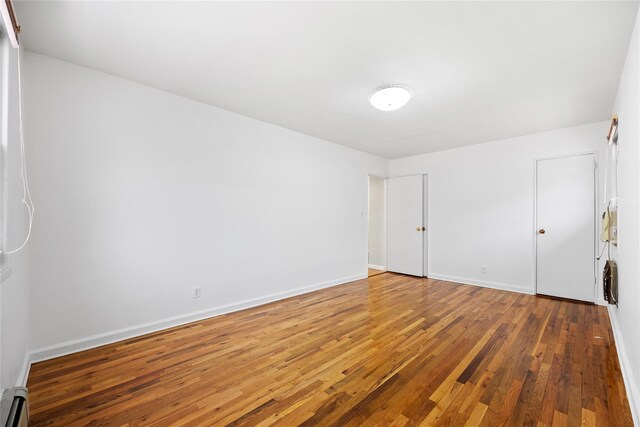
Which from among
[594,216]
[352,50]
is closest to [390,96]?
[352,50]

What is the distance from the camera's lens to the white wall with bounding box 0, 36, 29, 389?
1.57 m

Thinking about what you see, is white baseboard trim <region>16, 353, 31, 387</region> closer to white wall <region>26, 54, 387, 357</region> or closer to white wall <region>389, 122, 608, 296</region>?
white wall <region>26, 54, 387, 357</region>

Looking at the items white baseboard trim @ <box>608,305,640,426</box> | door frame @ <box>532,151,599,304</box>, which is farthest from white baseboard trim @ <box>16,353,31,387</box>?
door frame @ <box>532,151,599,304</box>

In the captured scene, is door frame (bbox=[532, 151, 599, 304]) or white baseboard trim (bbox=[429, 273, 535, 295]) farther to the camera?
white baseboard trim (bbox=[429, 273, 535, 295])

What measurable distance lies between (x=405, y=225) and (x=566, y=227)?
258 cm

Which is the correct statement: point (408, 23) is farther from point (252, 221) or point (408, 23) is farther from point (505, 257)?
point (505, 257)

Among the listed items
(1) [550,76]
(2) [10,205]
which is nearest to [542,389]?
(1) [550,76]

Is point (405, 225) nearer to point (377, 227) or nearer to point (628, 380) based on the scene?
point (377, 227)

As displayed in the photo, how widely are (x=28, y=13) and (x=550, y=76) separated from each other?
4172mm

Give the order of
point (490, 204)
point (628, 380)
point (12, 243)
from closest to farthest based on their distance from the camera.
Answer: point (12, 243), point (628, 380), point (490, 204)

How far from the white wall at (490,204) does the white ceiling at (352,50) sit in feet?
2.94

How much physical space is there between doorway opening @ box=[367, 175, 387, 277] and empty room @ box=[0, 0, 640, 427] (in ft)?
6.33

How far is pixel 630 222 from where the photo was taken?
2035 mm

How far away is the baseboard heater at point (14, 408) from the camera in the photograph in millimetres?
1284
